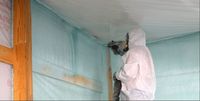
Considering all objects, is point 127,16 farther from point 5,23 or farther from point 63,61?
point 5,23

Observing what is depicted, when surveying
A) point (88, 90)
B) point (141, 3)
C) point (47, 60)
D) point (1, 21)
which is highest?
point (141, 3)

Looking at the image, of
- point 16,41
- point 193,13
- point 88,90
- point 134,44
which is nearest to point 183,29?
point 193,13

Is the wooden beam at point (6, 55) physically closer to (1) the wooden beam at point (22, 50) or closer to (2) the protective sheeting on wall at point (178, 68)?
(1) the wooden beam at point (22, 50)

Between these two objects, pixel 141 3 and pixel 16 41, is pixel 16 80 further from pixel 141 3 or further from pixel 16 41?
pixel 141 3

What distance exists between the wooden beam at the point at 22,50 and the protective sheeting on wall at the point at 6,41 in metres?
0.04

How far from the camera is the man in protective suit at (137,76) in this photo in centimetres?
242

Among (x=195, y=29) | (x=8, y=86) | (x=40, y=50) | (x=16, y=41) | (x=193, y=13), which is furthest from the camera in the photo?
(x=195, y=29)

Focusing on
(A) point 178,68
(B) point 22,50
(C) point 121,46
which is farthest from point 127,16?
(B) point 22,50

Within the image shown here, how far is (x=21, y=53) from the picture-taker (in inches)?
87.3

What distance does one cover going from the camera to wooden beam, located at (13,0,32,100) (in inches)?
84.8

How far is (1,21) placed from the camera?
7.00 ft

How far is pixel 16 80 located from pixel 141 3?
1109mm

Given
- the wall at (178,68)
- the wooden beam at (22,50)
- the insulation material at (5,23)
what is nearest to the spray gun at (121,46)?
the wall at (178,68)

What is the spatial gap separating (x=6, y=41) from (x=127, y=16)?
1126 mm
